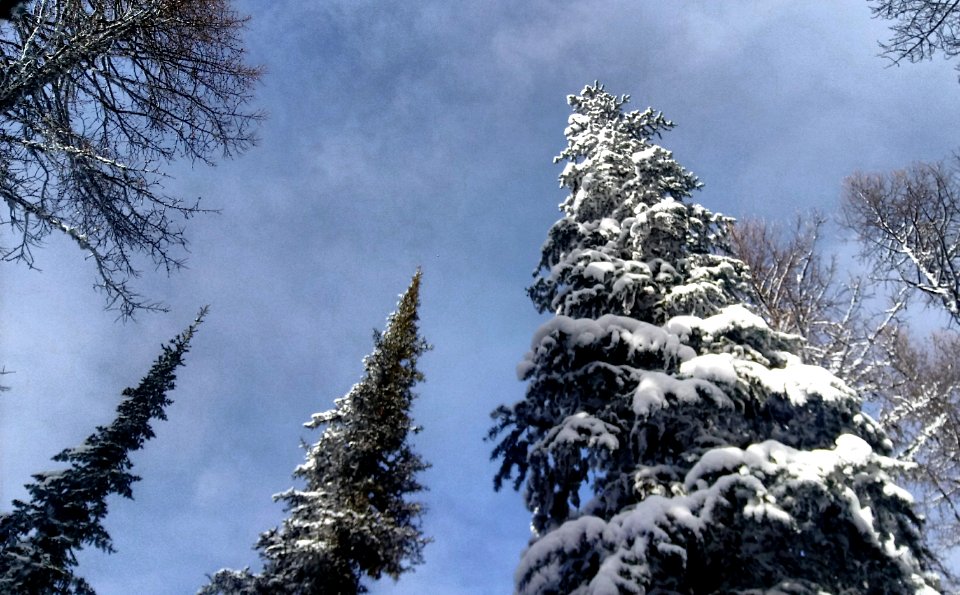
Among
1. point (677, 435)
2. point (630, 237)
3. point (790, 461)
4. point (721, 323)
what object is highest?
point (630, 237)

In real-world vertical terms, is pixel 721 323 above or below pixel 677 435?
above

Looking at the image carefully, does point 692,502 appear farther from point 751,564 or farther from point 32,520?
point 32,520

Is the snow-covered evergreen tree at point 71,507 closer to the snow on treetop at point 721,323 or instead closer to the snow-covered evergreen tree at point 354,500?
the snow-covered evergreen tree at point 354,500

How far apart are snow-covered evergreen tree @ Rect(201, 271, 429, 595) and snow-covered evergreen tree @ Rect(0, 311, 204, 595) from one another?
3.90 m

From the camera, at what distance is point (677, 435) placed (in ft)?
25.0

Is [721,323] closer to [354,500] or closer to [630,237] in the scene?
[630,237]

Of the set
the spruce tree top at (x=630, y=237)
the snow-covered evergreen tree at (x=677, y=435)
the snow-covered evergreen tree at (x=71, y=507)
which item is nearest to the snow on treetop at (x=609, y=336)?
the snow-covered evergreen tree at (x=677, y=435)

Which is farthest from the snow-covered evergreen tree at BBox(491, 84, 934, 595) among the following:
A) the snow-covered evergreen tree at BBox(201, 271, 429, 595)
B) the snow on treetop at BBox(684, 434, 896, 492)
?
the snow-covered evergreen tree at BBox(201, 271, 429, 595)

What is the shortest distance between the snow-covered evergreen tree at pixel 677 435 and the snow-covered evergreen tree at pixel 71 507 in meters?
13.2

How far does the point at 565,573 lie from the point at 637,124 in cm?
1017

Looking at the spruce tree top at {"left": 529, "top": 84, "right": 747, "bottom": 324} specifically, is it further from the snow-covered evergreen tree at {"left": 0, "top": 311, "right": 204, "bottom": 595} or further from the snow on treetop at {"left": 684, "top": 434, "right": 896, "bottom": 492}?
the snow-covered evergreen tree at {"left": 0, "top": 311, "right": 204, "bottom": 595}

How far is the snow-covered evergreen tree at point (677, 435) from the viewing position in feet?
19.5

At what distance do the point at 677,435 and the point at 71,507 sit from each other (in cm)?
1690

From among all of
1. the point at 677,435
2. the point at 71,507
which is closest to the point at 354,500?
the point at 71,507
